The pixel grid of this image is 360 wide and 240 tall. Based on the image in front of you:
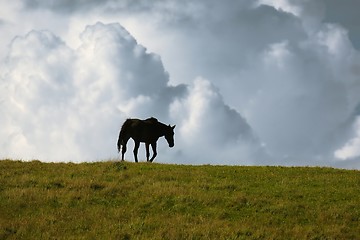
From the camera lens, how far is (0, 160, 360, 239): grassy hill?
69.5 feet

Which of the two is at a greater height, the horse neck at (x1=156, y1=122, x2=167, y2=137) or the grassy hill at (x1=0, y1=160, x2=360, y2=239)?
the horse neck at (x1=156, y1=122, x2=167, y2=137)

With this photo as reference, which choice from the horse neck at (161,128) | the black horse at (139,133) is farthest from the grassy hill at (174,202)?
the horse neck at (161,128)

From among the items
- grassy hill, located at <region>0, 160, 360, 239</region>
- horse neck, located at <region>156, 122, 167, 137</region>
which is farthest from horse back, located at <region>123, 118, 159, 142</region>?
grassy hill, located at <region>0, 160, 360, 239</region>

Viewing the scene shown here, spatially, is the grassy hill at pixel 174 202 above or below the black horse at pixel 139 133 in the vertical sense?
below

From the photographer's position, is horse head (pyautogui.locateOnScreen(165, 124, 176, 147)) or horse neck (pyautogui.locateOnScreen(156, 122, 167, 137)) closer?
horse neck (pyautogui.locateOnScreen(156, 122, 167, 137))

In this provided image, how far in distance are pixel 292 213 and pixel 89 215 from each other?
27.2ft

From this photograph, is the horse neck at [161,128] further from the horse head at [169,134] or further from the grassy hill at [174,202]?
the grassy hill at [174,202]

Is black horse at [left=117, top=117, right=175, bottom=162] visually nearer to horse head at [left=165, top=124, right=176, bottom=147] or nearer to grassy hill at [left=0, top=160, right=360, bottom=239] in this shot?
horse head at [left=165, top=124, right=176, bottom=147]

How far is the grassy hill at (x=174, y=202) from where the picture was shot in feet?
69.5

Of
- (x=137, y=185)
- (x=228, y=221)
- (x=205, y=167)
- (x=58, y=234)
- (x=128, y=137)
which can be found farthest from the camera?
(x=128, y=137)

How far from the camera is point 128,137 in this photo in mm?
38500

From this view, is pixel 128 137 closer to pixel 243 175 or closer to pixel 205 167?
pixel 205 167

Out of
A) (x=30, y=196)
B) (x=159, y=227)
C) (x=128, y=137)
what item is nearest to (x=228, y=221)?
(x=159, y=227)

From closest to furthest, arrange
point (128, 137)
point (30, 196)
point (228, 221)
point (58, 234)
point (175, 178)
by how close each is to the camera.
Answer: point (58, 234) < point (228, 221) < point (30, 196) < point (175, 178) < point (128, 137)
